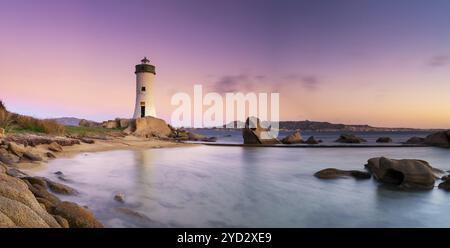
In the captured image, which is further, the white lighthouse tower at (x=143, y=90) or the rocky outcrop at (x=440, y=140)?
the white lighthouse tower at (x=143, y=90)

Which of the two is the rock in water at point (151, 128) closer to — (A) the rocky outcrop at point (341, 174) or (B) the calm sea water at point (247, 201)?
(B) the calm sea water at point (247, 201)

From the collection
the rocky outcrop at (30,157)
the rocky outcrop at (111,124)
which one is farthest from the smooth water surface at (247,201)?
the rocky outcrop at (111,124)

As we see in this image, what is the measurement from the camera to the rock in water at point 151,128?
3542 cm

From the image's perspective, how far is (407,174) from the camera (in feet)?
27.8

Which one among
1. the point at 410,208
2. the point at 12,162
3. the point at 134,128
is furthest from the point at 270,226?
the point at 134,128

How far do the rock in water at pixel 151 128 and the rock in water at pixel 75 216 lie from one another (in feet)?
100

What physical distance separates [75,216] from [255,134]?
28438mm

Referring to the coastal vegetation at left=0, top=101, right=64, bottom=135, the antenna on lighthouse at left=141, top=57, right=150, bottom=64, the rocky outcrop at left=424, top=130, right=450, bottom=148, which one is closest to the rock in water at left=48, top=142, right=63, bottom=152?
the coastal vegetation at left=0, top=101, right=64, bottom=135

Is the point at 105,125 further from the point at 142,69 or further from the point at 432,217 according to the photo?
the point at 432,217

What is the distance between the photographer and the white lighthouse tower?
40344mm

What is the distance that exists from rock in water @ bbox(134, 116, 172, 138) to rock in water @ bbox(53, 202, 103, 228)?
100ft

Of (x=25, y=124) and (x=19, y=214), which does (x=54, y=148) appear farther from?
(x=19, y=214)
